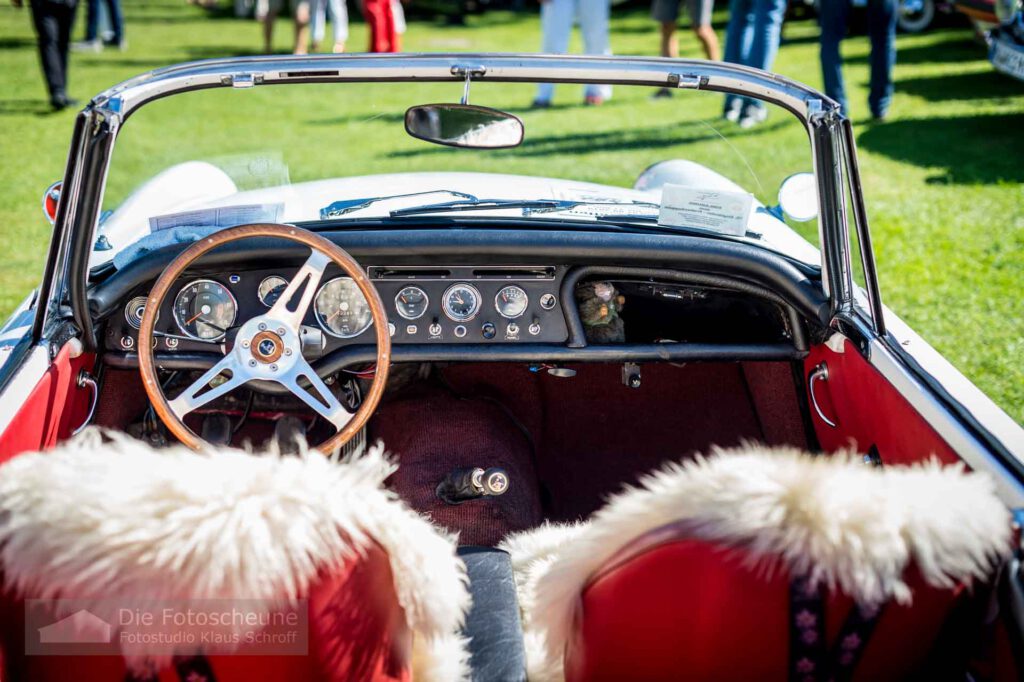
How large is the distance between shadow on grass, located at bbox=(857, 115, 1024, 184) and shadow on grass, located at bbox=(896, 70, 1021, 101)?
3.08 ft

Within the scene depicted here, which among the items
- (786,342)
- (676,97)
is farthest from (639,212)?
(676,97)

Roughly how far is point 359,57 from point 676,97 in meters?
6.41

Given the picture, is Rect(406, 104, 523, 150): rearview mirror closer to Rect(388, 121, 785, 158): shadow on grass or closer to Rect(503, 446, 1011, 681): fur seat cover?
Rect(388, 121, 785, 158): shadow on grass

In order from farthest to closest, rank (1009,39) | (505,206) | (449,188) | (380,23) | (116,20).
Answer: (116,20) < (380,23) < (1009,39) < (449,188) < (505,206)

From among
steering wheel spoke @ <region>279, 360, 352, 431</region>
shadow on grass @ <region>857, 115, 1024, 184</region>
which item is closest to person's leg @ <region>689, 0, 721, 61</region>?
shadow on grass @ <region>857, 115, 1024, 184</region>

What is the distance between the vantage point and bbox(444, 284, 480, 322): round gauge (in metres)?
2.66

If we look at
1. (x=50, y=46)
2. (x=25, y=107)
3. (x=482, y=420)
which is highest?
(x=50, y=46)

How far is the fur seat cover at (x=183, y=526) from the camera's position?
4.13ft

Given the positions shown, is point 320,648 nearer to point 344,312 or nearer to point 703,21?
point 344,312

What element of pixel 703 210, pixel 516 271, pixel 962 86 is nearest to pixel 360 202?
pixel 516 271

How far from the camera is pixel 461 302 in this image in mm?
2670

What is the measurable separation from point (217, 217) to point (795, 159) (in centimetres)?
159

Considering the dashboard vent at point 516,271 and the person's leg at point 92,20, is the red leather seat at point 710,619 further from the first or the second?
the person's leg at point 92,20

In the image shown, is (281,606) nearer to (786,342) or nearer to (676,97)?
(786,342)
